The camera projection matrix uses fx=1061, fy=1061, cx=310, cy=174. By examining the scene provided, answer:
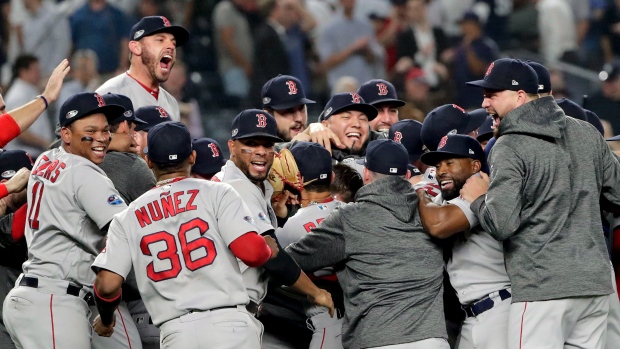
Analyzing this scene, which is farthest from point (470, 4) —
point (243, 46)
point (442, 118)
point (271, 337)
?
point (271, 337)

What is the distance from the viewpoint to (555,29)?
14039 millimetres

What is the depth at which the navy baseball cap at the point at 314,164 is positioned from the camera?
6.20 meters

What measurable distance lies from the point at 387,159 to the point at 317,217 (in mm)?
566

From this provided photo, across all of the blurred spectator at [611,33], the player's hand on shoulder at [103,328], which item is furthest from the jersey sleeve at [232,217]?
the blurred spectator at [611,33]

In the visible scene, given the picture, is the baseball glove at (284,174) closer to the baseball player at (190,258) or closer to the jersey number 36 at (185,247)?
the baseball player at (190,258)

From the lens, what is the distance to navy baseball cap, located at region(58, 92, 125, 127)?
19.4 feet

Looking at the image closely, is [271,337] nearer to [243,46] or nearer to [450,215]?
[450,215]

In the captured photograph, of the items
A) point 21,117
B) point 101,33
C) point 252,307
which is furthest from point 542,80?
point 101,33

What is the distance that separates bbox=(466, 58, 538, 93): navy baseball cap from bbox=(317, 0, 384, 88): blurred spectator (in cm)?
719

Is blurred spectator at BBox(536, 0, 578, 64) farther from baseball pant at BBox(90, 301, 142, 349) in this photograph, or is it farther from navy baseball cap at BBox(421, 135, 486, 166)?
baseball pant at BBox(90, 301, 142, 349)

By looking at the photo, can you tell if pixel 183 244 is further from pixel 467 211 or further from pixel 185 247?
pixel 467 211

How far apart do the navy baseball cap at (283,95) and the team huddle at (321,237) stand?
111 centimetres

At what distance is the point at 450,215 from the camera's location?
5652mm

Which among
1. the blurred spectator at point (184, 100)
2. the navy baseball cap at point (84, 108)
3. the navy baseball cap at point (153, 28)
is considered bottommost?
the blurred spectator at point (184, 100)
